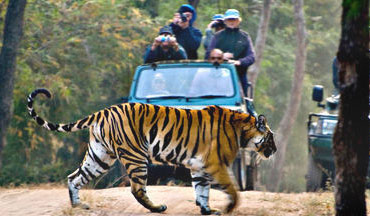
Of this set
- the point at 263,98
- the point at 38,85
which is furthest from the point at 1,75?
the point at 263,98

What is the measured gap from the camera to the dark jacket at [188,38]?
12.0m

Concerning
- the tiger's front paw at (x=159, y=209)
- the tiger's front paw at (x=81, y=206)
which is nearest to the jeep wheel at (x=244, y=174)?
the tiger's front paw at (x=159, y=209)

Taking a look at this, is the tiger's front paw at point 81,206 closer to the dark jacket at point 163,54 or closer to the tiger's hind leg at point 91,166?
the tiger's hind leg at point 91,166

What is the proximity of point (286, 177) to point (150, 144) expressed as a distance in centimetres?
2239

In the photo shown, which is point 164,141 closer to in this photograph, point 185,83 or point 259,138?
point 259,138

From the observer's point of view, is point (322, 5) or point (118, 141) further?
point (322, 5)

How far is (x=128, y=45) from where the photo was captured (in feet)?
54.5

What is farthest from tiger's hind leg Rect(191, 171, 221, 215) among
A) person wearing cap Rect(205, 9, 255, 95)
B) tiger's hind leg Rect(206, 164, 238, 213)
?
person wearing cap Rect(205, 9, 255, 95)

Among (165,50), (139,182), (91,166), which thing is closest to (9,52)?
(165,50)

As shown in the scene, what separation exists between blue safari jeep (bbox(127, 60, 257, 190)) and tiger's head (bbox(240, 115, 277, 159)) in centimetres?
169

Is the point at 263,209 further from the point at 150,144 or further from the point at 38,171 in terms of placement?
the point at 38,171

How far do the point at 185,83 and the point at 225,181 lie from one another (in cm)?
292

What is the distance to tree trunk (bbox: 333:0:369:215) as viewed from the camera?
6.40 m

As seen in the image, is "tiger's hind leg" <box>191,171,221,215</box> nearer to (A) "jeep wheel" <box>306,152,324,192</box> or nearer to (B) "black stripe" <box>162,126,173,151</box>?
(B) "black stripe" <box>162,126,173,151</box>
